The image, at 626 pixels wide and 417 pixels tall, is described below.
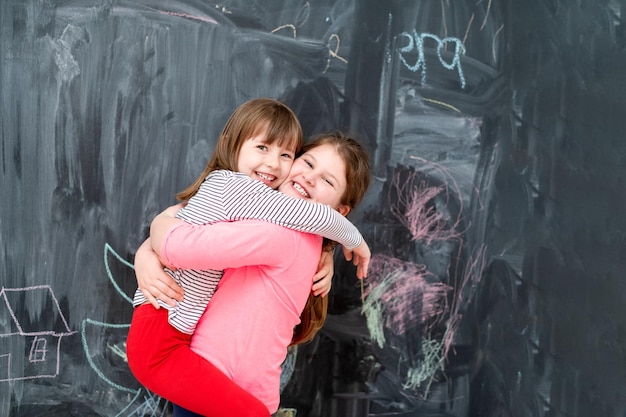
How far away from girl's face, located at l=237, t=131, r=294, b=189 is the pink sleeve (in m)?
0.21

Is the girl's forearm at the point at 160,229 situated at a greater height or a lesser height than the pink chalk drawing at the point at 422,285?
greater

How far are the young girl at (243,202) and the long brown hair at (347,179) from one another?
0.34 ft

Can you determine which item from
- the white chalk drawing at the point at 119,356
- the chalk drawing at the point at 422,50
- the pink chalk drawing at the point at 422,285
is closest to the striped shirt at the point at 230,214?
the white chalk drawing at the point at 119,356

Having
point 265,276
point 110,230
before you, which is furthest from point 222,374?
point 110,230

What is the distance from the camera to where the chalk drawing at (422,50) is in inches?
83.4

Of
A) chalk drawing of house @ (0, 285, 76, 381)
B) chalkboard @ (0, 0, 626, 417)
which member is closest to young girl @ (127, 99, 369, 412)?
chalkboard @ (0, 0, 626, 417)

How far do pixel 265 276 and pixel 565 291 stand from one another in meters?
1.07

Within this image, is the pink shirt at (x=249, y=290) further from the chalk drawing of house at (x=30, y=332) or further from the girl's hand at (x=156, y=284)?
the chalk drawing of house at (x=30, y=332)

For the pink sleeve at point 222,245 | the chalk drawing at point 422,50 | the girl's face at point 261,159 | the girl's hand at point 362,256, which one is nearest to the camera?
the pink sleeve at point 222,245

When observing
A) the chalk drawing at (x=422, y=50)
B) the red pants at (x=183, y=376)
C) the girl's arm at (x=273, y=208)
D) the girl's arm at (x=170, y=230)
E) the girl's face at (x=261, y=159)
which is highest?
the chalk drawing at (x=422, y=50)

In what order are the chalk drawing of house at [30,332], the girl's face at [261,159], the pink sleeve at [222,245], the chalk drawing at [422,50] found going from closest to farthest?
the pink sleeve at [222,245] < the girl's face at [261,159] < the chalk drawing of house at [30,332] < the chalk drawing at [422,50]

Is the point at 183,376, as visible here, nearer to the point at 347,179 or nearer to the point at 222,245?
the point at 222,245

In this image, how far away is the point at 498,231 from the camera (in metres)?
2.17

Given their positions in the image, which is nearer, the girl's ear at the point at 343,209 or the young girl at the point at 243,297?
the young girl at the point at 243,297
